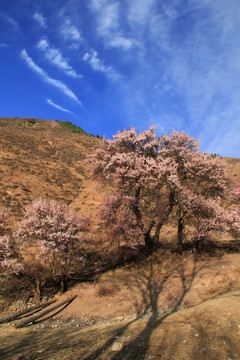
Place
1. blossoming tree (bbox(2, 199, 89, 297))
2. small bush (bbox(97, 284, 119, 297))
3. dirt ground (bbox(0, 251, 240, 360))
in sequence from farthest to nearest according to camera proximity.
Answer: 1. blossoming tree (bbox(2, 199, 89, 297))
2. small bush (bbox(97, 284, 119, 297))
3. dirt ground (bbox(0, 251, 240, 360))

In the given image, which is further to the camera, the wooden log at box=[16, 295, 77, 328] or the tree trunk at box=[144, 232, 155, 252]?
the tree trunk at box=[144, 232, 155, 252]

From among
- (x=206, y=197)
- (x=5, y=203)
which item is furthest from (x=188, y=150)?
(x=5, y=203)

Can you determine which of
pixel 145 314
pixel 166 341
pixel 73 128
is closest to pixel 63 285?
pixel 145 314

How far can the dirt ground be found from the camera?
15.9ft

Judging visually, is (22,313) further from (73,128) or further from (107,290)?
(73,128)

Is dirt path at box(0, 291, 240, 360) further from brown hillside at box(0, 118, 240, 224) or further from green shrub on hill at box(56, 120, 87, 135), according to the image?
green shrub on hill at box(56, 120, 87, 135)

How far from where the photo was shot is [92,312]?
34.3 feet

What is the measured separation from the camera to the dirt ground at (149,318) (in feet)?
15.9

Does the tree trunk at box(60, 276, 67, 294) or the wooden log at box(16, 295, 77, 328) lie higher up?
the tree trunk at box(60, 276, 67, 294)

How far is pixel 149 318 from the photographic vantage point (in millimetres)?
7504

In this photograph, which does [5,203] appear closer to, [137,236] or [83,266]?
[83,266]

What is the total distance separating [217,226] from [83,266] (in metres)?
10.3

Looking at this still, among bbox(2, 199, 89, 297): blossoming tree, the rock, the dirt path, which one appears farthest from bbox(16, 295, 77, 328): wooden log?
the rock

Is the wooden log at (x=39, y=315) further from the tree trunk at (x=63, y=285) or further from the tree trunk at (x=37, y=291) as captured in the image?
the tree trunk at (x=37, y=291)
